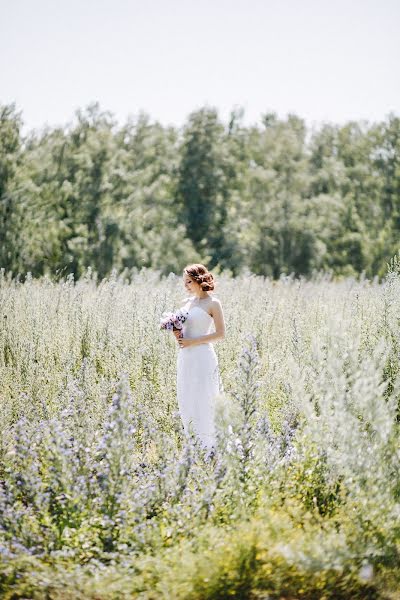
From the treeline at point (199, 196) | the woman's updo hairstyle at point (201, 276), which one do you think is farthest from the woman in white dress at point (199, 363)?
the treeline at point (199, 196)

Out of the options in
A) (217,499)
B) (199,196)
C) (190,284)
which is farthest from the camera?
(199,196)

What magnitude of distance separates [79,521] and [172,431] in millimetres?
1863

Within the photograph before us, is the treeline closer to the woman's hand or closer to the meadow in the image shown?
the woman's hand

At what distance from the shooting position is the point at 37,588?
10.1 feet

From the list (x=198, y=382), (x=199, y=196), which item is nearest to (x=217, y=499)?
(x=198, y=382)

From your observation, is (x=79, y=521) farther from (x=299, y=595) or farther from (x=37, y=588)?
(x=299, y=595)

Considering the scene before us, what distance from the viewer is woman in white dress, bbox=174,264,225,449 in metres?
5.45

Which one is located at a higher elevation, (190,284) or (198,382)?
(190,284)

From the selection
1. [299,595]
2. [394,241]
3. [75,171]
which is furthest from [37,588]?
[394,241]

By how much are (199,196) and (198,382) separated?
24.5m

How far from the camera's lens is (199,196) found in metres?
29.2

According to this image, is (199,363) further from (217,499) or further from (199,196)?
(199,196)

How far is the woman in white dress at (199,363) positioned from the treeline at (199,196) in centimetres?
1312

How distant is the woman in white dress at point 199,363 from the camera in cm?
545
